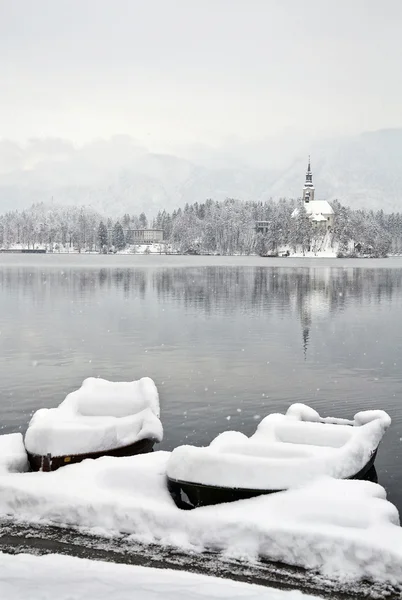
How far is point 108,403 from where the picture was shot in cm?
2089

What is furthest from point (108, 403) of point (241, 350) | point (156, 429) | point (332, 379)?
point (241, 350)

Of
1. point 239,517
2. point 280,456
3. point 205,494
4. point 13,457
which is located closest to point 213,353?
point 13,457

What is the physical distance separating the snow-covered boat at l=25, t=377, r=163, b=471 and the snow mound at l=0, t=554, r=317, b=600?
474cm

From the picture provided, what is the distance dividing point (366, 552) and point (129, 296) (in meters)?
64.7

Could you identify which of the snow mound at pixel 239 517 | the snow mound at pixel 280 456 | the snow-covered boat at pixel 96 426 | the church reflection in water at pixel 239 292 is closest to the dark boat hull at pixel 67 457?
the snow-covered boat at pixel 96 426

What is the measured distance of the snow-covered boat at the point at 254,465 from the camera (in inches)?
570

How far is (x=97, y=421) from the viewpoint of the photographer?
1961cm

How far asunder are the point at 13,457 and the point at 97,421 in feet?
10.0

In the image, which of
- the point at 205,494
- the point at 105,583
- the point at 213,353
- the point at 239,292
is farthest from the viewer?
the point at 239,292

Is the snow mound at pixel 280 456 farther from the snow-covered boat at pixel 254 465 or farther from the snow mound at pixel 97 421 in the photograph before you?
the snow mound at pixel 97 421

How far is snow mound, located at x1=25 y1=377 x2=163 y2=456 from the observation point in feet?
56.3

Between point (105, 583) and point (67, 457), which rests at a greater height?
point (67, 457)

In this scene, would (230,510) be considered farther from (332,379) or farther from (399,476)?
(332,379)

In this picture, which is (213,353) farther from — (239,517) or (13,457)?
(239,517)
